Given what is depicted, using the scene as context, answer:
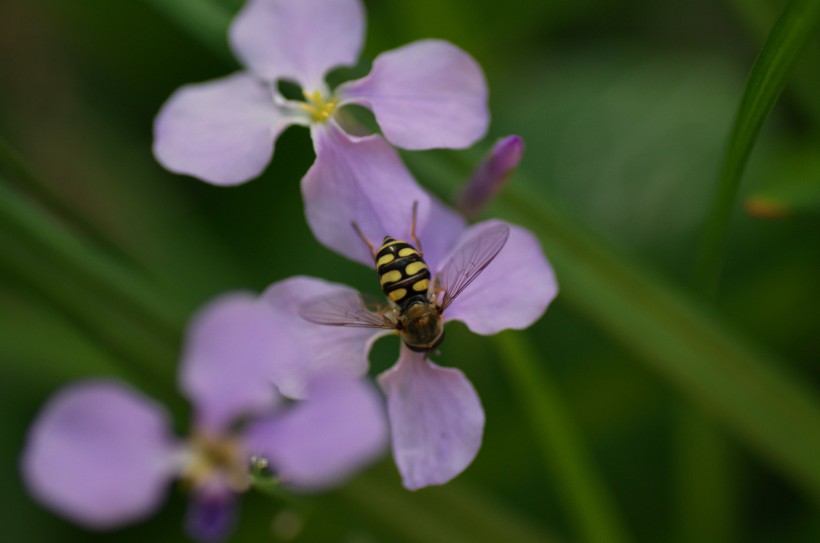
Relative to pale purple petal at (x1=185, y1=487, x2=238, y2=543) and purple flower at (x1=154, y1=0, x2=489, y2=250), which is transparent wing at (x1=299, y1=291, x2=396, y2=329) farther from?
pale purple petal at (x1=185, y1=487, x2=238, y2=543)

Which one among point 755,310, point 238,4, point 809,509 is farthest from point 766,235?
point 238,4

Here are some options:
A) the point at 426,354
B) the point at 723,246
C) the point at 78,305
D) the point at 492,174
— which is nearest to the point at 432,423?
the point at 426,354

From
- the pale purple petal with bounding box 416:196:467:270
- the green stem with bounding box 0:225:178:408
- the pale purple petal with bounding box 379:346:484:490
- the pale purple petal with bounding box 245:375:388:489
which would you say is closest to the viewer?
the pale purple petal with bounding box 379:346:484:490

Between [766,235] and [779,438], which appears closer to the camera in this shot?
[779,438]

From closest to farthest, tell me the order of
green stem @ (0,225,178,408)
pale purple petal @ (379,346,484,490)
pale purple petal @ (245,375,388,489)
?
pale purple petal @ (379,346,484,490), green stem @ (0,225,178,408), pale purple petal @ (245,375,388,489)

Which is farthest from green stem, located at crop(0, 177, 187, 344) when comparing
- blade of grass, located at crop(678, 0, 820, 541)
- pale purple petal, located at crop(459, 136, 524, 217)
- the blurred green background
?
blade of grass, located at crop(678, 0, 820, 541)

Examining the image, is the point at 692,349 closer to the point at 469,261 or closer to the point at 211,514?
the point at 469,261

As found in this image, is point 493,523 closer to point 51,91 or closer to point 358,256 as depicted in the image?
point 358,256
